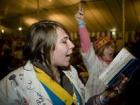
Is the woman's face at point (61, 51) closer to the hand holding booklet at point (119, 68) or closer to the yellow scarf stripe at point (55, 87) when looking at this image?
the yellow scarf stripe at point (55, 87)

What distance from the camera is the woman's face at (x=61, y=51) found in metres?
1.93

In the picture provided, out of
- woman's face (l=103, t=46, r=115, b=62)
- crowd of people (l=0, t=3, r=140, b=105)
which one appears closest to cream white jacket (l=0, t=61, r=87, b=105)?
crowd of people (l=0, t=3, r=140, b=105)

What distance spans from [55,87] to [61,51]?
227 millimetres

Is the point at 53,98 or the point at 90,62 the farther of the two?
the point at 90,62

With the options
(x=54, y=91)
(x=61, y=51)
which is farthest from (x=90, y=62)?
(x=54, y=91)

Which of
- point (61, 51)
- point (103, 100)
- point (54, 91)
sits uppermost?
point (61, 51)

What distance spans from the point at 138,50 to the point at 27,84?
2.87 feet

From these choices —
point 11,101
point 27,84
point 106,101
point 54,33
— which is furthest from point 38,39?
point 106,101

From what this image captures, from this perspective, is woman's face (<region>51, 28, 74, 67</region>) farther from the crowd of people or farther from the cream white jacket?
the cream white jacket

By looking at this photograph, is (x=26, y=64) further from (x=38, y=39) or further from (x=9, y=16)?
(x=9, y=16)

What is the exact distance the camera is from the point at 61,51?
1.93 meters

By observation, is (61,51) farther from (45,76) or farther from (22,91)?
(22,91)

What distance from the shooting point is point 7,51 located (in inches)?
221

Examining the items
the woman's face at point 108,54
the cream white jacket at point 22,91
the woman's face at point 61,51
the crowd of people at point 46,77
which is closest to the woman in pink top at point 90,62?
the woman's face at point 108,54
